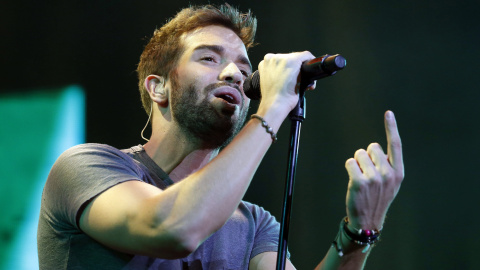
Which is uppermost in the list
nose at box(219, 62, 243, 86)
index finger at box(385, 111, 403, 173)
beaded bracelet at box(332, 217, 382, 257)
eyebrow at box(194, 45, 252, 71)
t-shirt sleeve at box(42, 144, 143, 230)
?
eyebrow at box(194, 45, 252, 71)

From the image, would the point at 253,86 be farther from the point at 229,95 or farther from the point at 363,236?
the point at 363,236

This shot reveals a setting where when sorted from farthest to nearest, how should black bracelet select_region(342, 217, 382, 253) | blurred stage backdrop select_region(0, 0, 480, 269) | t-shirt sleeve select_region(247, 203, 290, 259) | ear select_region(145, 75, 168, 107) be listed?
blurred stage backdrop select_region(0, 0, 480, 269)
ear select_region(145, 75, 168, 107)
t-shirt sleeve select_region(247, 203, 290, 259)
black bracelet select_region(342, 217, 382, 253)

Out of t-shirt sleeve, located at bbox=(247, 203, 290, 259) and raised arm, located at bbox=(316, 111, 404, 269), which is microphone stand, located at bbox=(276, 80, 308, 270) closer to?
raised arm, located at bbox=(316, 111, 404, 269)

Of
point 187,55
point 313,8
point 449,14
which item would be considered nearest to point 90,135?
point 187,55

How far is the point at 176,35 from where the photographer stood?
239 centimetres

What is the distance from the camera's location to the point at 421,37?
10.8ft

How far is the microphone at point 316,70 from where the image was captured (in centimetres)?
138

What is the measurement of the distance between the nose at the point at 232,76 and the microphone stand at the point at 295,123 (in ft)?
1.73

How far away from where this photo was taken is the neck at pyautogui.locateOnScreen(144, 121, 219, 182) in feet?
6.73

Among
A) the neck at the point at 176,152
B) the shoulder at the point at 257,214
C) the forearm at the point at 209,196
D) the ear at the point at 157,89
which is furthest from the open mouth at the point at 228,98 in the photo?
the forearm at the point at 209,196

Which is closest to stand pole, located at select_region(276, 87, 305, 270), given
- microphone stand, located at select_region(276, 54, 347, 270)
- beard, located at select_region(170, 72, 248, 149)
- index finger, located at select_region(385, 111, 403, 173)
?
microphone stand, located at select_region(276, 54, 347, 270)

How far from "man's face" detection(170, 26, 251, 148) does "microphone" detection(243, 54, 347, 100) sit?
0.33 metres

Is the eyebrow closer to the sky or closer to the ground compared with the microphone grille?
closer to the sky

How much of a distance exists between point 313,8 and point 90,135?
1673 millimetres
